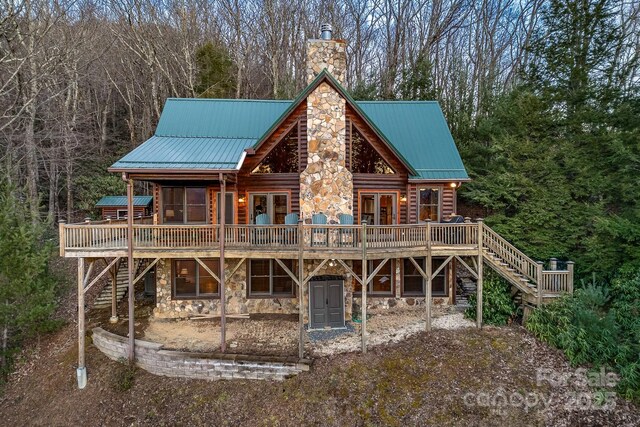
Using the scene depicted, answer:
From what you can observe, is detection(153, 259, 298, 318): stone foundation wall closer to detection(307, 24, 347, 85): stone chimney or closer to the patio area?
the patio area

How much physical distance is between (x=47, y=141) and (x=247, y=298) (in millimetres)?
20854

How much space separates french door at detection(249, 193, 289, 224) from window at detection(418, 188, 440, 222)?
5.77m

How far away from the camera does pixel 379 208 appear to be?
523 inches

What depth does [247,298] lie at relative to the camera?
516 inches

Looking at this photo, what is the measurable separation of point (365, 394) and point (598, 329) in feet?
24.2

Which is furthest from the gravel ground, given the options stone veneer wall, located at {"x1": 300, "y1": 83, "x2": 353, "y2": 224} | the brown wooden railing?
stone veneer wall, located at {"x1": 300, "y1": 83, "x2": 353, "y2": 224}

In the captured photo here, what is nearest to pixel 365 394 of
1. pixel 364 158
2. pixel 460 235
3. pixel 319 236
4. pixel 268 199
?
pixel 319 236

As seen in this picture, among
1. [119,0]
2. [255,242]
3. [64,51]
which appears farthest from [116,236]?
[119,0]

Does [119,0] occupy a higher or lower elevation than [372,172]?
higher

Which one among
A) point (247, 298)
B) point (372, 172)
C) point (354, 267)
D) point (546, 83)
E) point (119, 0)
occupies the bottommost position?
point (247, 298)

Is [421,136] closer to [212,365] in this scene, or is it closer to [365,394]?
[365,394]

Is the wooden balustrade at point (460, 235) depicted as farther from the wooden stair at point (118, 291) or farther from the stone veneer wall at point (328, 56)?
the wooden stair at point (118, 291)

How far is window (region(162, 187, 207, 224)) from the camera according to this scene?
12.6 metres

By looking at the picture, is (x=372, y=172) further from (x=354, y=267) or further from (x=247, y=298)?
(x=247, y=298)
